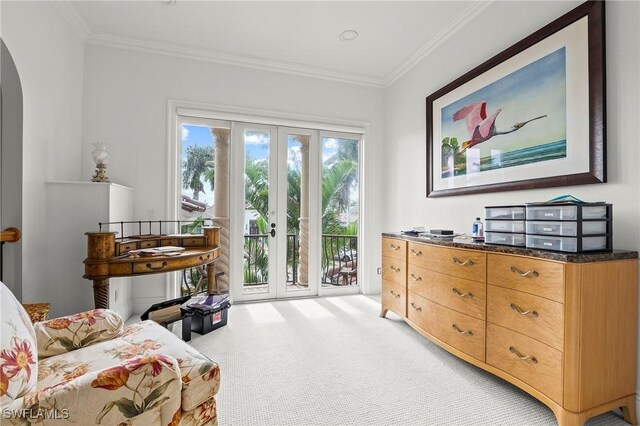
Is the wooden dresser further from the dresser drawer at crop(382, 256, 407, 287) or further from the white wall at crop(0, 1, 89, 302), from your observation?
the white wall at crop(0, 1, 89, 302)

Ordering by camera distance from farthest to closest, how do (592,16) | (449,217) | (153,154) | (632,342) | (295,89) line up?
(295,89) < (153,154) < (449,217) < (592,16) < (632,342)

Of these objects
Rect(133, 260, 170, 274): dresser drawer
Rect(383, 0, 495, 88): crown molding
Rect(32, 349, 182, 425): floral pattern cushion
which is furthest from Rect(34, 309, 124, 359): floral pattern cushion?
Rect(383, 0, 495, 88): crown molding

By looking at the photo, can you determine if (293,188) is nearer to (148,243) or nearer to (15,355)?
(148,243)

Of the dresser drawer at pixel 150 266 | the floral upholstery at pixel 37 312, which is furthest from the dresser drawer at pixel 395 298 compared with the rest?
the floral upholstery at pixel 37 312

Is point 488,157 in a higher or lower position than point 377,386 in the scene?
higher

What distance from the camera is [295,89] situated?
370 cm

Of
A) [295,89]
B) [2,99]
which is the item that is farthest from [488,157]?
[2,99]

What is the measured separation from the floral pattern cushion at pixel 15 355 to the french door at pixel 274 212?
2.46m

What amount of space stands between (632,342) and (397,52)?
3039mm

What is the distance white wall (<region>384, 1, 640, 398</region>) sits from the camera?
5.43ft

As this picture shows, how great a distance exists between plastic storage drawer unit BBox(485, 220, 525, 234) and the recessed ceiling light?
2.14 m

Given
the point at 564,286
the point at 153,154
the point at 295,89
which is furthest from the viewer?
the point at 295,89

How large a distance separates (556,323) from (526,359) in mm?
299

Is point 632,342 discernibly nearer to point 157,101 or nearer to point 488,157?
point 488,157
